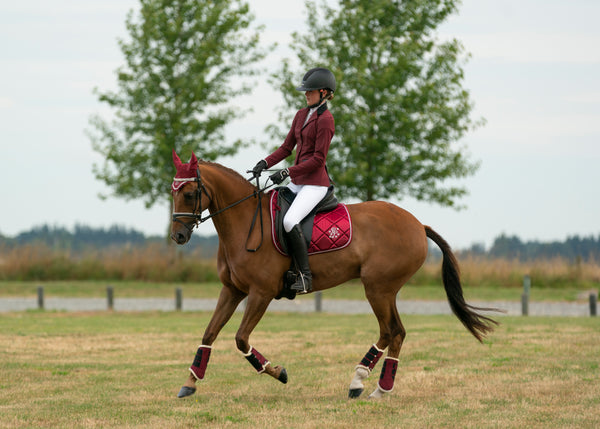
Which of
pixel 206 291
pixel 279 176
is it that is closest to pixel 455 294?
pixel 279 176

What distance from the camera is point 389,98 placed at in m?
33.8

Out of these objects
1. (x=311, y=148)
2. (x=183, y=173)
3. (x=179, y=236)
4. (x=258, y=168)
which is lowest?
(x=179, y=236)

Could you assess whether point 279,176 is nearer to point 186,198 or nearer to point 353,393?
point 186,198

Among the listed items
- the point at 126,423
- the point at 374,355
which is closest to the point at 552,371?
the point at 374,355

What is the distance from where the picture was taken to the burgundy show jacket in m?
8.98

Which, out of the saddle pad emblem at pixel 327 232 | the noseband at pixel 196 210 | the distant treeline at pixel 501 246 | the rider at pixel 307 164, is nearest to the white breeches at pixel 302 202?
the rider at pixel 307 164

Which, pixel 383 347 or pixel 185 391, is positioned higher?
pixel 383 347

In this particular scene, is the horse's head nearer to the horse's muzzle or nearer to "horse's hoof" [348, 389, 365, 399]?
the horse's muzzle

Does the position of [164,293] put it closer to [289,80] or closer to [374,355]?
[289,80]

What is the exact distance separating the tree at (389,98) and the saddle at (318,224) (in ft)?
76.5

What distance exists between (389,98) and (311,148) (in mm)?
25261

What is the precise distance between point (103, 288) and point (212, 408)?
2472 centimetres

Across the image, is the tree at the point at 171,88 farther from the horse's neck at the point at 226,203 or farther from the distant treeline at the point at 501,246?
the horse's neck at the point at 226,203

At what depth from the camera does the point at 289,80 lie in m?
35.7
